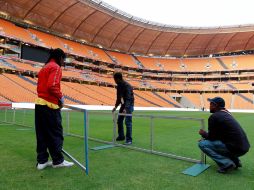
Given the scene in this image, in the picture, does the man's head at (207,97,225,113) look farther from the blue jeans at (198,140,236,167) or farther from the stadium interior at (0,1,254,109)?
the stadium interior at (0,1,254,109)

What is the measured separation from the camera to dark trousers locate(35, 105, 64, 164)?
13.2 ft

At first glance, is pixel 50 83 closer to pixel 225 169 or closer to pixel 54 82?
pixel 54 82

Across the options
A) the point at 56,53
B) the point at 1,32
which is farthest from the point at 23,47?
the point at 56,53

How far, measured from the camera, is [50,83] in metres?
3.91

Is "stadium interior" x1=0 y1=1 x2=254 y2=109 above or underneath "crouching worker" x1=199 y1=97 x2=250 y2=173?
above

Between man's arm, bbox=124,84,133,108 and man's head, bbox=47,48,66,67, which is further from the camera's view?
man's arm, bbox=124,84,133,108

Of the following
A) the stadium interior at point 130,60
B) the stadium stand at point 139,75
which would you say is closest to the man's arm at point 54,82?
the stadium interior at point 130,60

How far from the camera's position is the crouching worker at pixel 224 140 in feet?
13.3

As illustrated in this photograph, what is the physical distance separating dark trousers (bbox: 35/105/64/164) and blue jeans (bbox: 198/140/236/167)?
269 cm

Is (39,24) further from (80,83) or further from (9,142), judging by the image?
(9,142)

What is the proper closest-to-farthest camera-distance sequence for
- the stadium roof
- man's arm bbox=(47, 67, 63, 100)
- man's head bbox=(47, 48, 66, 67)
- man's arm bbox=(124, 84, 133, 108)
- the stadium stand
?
man's arm bbox=(47, 67, 63, 100) → man's head bbox=(47, 48, 66, 67) → man's arm bbox=(124, 84, 133, 108) → the stadium stand → the stadium roof

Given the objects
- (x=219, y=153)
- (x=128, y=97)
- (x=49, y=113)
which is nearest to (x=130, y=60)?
(x=128, y=97)

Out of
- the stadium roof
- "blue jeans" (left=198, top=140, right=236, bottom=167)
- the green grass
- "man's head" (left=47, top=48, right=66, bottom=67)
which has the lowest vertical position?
the green grass

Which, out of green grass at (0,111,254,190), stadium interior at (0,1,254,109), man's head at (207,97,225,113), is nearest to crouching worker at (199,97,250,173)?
man's head at (207,97,225,113)
